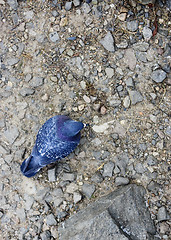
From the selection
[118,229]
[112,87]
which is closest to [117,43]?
[112,87]

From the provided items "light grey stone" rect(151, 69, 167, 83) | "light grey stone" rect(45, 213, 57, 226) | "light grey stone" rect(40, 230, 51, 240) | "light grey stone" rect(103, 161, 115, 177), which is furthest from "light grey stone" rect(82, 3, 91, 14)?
"light grey stone" rect(40, 230, 51, 240)

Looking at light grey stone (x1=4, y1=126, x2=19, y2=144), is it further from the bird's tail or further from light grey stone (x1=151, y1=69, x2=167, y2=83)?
light grey stone (x1=151, y1=69, x2=167, y2=83)

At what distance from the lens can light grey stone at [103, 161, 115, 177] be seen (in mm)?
4129

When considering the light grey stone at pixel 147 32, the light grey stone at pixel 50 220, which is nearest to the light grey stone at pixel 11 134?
the light grey stone at pixel 50 220

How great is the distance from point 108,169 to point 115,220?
0.73m

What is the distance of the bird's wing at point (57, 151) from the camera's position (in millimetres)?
3760

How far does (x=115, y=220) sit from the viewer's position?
12.1 ft

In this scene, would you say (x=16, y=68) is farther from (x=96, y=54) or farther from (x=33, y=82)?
(x=96, y=54)

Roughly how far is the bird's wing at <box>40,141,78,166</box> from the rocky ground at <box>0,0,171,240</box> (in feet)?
1.12

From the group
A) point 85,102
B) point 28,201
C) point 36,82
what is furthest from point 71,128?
point 28,201

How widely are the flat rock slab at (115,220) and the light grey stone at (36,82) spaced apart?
1914 mm

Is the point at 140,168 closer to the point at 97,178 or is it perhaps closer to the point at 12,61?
the point at 97,178

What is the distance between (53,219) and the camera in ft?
13.5

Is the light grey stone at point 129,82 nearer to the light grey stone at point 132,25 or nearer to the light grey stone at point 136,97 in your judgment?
the light grey stone at point 136,97
